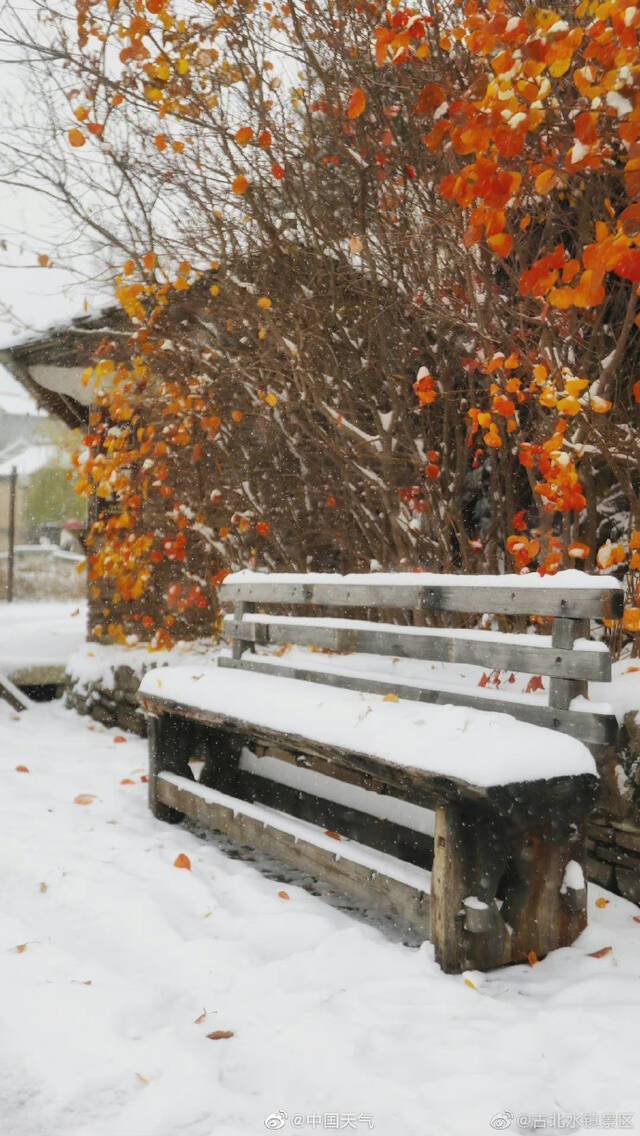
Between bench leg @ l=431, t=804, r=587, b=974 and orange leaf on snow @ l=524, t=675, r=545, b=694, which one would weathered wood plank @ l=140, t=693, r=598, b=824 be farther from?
orange leaf on snow @ l=524, t=675, r=545, b=694

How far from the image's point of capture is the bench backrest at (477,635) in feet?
9.70

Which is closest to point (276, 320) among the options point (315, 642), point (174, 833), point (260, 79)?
point (260, 79)

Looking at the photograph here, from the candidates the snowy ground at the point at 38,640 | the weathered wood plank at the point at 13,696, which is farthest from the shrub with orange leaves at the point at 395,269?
Answer: the snowy ground at the point at 38,640

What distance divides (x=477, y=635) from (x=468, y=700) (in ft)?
1.00

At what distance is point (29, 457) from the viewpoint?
41438mm

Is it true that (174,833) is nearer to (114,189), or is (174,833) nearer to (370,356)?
(370,356)

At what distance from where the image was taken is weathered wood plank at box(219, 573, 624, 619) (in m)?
2.93

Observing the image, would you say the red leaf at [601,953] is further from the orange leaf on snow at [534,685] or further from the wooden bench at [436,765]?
the orange leaf on snow at [534,685]

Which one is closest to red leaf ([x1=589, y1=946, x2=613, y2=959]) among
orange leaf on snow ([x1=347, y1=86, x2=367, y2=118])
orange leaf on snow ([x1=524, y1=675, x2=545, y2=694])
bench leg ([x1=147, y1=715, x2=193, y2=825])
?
orange leaf on snow ([x1=524, y1=675, x2=545, y2=694])

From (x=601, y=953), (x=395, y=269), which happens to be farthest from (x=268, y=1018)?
(x=395, y=269)

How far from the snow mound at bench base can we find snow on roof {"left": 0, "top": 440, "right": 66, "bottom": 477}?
106ft

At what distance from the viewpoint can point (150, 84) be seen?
5000 millimetres

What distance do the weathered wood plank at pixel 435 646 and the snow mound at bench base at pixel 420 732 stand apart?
24cm

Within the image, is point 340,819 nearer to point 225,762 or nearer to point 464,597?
point 225,762
